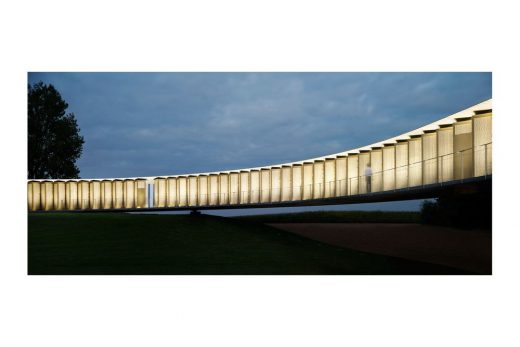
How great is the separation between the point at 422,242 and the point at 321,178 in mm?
9437

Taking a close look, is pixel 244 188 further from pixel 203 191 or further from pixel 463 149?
pixel 463 149

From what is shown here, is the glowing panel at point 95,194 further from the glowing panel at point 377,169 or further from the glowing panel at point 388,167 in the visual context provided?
the glowing panel at point 388,167

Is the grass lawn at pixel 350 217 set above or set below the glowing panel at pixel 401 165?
below

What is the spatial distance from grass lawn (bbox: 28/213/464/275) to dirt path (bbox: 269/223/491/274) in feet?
8.17

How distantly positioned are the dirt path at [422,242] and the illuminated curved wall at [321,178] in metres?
4.24

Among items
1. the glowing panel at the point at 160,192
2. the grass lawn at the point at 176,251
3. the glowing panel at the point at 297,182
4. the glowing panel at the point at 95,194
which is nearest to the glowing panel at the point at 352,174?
the grass lawn at the point at 176,251

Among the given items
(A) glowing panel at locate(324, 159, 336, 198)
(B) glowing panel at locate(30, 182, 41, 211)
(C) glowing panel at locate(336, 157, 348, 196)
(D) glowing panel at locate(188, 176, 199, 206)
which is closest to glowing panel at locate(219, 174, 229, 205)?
(D) glowing panel at locate(188, 176, 199, 206)

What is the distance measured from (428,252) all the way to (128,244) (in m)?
17.5

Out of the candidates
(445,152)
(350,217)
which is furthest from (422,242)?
(350,217)

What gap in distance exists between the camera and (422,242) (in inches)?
1231

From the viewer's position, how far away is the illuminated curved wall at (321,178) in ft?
58.9

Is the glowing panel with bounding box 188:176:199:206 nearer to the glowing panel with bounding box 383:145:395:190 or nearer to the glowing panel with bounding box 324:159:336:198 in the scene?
the glowing panel with bounding box 324:159:336:198

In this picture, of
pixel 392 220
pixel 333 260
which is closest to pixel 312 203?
pixel 333 260

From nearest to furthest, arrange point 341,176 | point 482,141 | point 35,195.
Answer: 1. point 482,141
2. point 341,176
3. point 35,195
